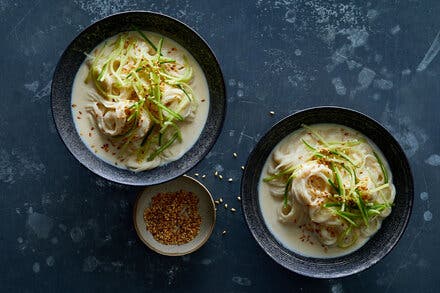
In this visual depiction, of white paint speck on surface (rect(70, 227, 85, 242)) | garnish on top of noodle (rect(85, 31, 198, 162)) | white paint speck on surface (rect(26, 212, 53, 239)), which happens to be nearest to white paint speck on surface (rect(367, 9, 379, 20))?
garnish on top of noodle (rect(85, 31, 198, 162))

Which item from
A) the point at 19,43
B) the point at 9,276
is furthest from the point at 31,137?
the point at 9,276

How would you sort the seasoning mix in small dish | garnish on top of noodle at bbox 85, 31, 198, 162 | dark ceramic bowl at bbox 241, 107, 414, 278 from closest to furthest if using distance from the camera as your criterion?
1. garnish on top of noodle at bbox 85, 31, 198, 162
2. dark ceramic bowl at bbox 241, 107, 414, 278
3. the seasoning mix in small dish

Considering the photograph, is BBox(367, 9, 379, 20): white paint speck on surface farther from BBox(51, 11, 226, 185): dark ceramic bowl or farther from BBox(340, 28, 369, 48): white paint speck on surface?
BBox(51, 11, 226, 185): dark ceramic bowl

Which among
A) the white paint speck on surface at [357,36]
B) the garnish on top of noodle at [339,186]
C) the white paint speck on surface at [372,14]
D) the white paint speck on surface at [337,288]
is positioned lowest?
the white paint speck on surface at [337,288]

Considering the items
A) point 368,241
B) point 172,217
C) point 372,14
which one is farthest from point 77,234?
point 372,14

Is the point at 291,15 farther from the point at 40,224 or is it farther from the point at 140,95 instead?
the point at 40,224

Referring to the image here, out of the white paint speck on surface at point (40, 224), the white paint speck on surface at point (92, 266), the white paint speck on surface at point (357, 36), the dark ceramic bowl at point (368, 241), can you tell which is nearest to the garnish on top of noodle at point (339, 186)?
the dark ceramic bowl at point (368, 241)

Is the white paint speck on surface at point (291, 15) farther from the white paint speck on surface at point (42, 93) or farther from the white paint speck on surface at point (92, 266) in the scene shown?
the white paint speck on surface at point (92, 266)
